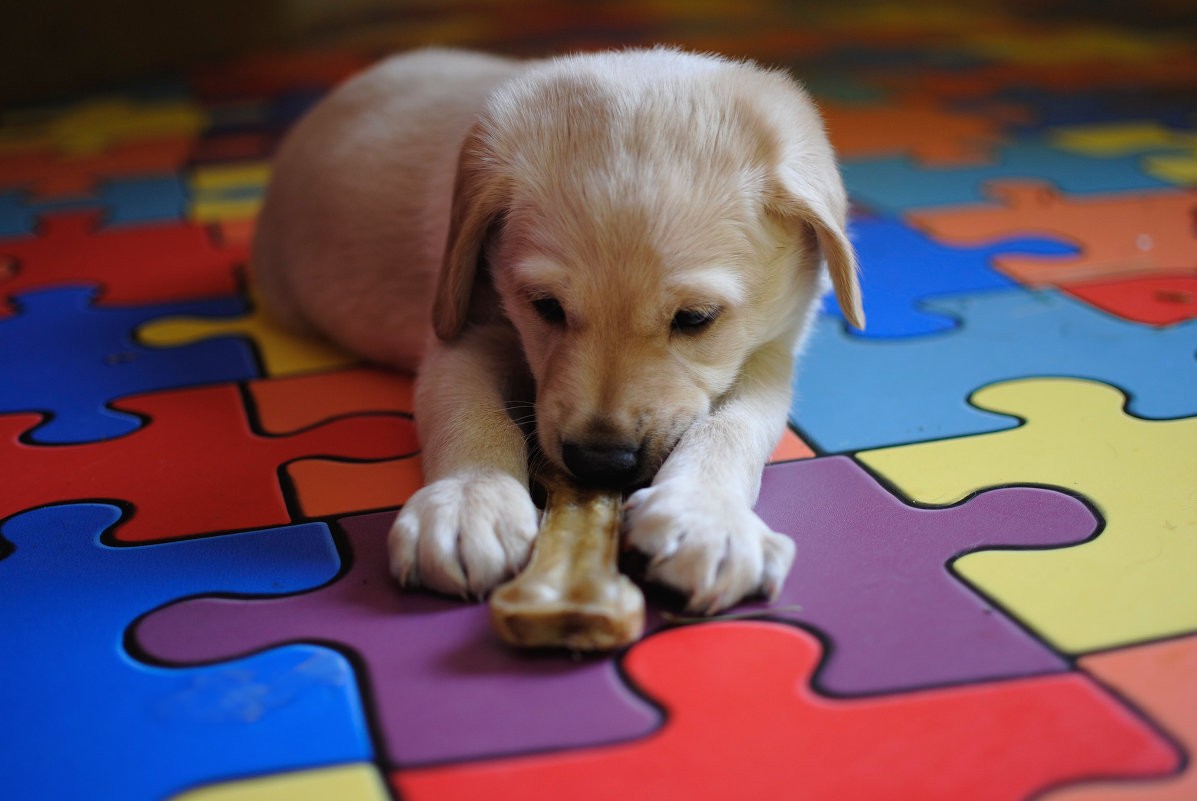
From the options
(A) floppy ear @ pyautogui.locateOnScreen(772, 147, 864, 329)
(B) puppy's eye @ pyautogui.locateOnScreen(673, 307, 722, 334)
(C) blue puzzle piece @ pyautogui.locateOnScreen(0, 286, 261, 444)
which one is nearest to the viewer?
(B) puppy's eye @ pyautogui.locateOnScreen(673, 307, 722, 334)

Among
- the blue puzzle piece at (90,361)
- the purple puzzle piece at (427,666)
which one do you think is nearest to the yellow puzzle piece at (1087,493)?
the purple puzzle piece at (427,666)

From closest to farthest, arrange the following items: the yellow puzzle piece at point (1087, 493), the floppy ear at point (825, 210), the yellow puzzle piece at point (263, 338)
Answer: the yellow puzzle piece at point (1087, 493), the floppy ear at point (825, 210), the yellow puzzle piece at point (263, 338)

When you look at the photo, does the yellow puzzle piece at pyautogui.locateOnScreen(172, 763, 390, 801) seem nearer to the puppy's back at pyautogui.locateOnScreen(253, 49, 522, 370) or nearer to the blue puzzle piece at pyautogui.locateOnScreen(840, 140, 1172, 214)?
the puppy's back at pyautogui.locateOnScreen(253, 49, 522, 370)

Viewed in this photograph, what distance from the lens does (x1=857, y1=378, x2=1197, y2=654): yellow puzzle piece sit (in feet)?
5.41

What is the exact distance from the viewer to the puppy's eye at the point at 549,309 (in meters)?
2.04

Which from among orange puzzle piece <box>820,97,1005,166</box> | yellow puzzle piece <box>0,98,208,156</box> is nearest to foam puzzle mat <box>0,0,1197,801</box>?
orange puzzle piece <box>820,97,1005,166</box>

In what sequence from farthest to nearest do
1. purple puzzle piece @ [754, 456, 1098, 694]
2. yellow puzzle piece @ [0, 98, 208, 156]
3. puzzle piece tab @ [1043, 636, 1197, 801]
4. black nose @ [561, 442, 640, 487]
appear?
yellow puzzle piece @ [0, 98, 208, 156] → black nose @ [561, 442, 640, 487] → purple puzzle piece @ [754, 456, 1098, 694] → puzzle piece tab @ [1043, 636, 1197, 801]

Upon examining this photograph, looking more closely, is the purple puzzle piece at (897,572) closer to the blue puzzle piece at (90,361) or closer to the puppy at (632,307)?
the puppy at (632,307)

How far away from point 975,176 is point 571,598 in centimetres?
346

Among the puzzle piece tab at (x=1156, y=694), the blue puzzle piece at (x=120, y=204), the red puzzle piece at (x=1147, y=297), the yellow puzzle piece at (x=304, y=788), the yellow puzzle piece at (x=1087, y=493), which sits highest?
the yellow puzzle piece at (x=304, y=788)

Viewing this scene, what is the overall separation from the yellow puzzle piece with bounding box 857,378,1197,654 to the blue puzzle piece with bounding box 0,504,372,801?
3.51 feet

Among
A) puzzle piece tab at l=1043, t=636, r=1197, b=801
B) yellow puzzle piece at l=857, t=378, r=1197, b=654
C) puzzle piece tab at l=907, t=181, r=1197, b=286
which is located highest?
puzzle piece tab at l=1043, t=636, r=1197, b=801

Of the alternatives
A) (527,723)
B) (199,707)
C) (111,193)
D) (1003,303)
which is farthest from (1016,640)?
(111,193)

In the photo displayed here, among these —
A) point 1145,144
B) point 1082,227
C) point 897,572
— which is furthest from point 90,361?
point 1145,144
